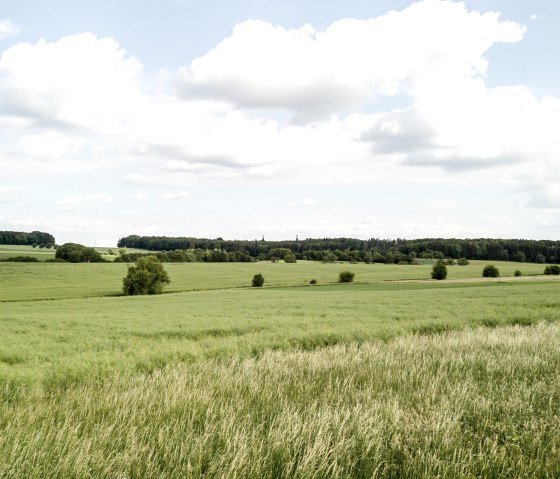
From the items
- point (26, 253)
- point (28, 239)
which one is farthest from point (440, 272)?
point (28, 239)

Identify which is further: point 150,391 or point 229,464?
point 150,391

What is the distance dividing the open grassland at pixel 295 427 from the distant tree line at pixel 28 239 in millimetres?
176582

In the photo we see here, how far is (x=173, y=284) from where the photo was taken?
78.3 m

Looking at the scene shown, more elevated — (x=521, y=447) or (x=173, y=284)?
(x=521, y=447)

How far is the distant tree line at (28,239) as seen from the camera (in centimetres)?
16575

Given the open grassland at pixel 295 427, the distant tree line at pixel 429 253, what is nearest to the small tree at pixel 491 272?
the distant tree line at pixel 429 253

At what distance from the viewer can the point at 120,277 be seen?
282 feet

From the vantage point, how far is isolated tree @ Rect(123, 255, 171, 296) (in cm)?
6562

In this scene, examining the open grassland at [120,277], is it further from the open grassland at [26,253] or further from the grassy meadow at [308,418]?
the grassy meadow at [308,418]

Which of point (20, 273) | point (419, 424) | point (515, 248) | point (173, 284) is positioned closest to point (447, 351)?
point (419, 424)

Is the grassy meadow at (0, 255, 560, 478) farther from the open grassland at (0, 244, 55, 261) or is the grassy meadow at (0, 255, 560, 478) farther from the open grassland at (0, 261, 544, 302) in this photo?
the open grassland at (0, 244, 55, 261)

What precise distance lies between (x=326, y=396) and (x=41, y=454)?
338 cm

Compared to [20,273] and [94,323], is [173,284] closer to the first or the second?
[20,273]

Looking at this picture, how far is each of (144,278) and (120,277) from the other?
905 inches
